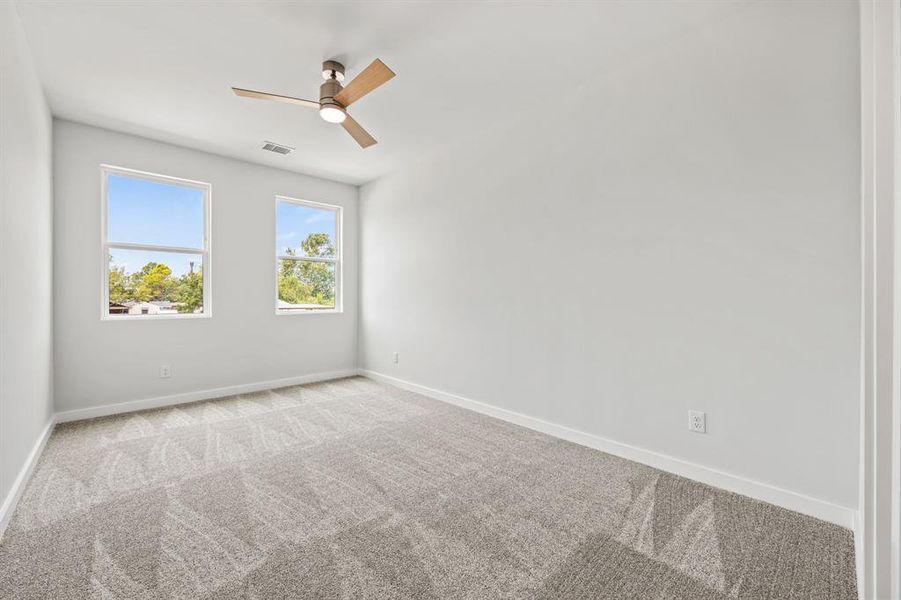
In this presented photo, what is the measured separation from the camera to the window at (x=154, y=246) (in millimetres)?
3734

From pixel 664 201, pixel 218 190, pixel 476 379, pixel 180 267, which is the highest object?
pixel 218 190

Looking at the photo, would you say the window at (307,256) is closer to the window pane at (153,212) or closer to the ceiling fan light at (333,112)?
the window pane at (153,212)

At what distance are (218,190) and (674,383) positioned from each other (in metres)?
4.52

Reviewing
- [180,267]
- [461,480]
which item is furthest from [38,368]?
[461,480]

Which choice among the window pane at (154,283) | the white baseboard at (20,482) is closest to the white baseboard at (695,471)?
the white baseboard at (20,482)

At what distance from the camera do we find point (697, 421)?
240 centimetres

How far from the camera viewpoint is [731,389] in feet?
7.47

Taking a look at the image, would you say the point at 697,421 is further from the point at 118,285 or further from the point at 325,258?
the point at 118,285

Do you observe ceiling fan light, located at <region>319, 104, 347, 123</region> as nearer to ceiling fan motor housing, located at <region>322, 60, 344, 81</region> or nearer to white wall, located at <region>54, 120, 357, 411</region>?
ceiling fan motor housing, located at <region>322, 60, 344, 81</region>

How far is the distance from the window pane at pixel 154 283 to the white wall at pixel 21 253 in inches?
26.2

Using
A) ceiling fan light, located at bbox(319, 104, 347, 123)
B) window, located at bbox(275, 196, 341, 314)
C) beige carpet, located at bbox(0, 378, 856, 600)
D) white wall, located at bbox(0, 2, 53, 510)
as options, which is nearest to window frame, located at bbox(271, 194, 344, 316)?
window, located at bbox(275, 196, 341, 314)

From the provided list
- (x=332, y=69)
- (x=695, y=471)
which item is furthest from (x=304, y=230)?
(x=695, y=471)

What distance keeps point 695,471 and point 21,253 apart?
13.4 ft

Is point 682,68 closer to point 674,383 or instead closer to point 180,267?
point 674,383
